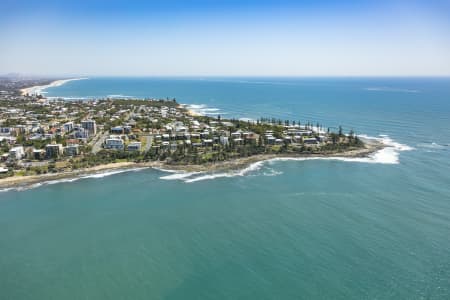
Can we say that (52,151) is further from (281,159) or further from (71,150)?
(281,159)

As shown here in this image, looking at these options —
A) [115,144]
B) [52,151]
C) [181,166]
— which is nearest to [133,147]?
[115,144]

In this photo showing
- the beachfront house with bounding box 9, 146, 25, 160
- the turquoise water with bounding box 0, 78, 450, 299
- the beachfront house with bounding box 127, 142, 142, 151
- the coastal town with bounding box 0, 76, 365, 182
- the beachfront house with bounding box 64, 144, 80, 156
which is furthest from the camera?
the beachfront house with bounding box 127, 142, 142, 151

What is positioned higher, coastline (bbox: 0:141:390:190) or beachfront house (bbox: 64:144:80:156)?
beachfront house (bbox: 64:144:80:156)

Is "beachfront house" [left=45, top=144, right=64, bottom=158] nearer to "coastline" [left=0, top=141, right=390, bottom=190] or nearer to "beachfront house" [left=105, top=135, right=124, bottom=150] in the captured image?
"beachfront house" [left=105, top=135, right=124, bottom=150]

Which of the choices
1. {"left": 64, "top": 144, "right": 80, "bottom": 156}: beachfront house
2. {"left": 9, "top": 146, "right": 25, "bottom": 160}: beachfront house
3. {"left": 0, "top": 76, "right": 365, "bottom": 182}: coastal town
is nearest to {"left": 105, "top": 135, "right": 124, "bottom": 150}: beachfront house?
{"left": 0, "top": 76, "right": 365, "bottom": 182}: coastal town

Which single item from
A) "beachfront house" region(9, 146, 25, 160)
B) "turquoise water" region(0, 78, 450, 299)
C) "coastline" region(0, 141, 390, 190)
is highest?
"beachfront house" region(9, 146, 25, 160)

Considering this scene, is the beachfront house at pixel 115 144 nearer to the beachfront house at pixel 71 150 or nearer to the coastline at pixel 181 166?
the beachfront house at pixel 71 150
